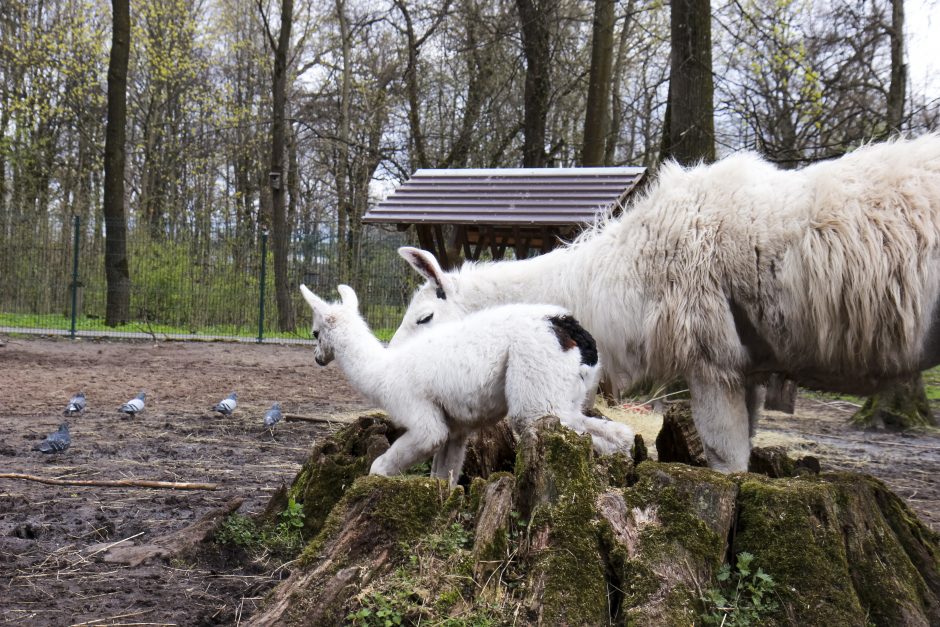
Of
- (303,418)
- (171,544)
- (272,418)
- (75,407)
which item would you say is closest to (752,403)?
(171,544)

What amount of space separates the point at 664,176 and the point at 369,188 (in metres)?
24.8

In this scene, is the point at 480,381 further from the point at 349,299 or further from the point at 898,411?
the point at 898,411

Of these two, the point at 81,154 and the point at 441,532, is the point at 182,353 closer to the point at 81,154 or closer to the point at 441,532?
the point at 441,532

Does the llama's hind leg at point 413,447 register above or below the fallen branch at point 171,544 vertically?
above

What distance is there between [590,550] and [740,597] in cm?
55

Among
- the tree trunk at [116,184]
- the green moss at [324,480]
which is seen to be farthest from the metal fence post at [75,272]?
the green moss at [324,480]

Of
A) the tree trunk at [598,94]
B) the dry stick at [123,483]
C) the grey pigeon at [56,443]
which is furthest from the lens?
the tree trunk at [598,94]

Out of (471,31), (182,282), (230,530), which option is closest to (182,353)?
(182,282)

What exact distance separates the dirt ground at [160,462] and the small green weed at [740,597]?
1840 mm

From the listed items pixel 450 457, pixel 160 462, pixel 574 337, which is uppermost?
pixel 574 337

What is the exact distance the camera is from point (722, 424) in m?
4.02

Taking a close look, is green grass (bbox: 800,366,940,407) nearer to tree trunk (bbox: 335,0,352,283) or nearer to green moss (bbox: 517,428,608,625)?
green moss (bbox: 517,428,608,625)

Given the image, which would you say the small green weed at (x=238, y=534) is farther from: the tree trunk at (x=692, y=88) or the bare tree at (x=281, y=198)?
the bare tree at (x=281, y=198)

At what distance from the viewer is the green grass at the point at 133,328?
18.0 metres
